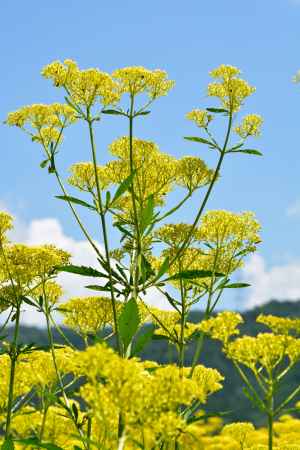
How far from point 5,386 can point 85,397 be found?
15.9 ft

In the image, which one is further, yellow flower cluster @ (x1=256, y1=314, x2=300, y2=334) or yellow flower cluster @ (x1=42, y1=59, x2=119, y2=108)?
yellow flower cluster @ (x1=42, y1=59, x2=119, y2=108)

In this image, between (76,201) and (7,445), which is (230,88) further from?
(7,445)

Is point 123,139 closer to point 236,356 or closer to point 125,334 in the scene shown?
point 125,334

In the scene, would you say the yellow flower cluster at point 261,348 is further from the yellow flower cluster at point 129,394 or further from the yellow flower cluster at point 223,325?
the yellow flower cluster at point 129,394

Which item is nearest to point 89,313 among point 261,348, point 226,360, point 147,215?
point 147,215

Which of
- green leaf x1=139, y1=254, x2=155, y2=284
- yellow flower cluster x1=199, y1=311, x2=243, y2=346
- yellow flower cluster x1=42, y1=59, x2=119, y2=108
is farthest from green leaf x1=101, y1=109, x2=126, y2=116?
yellow flower cluster x1=199, y1=311, x2=243, y2=346

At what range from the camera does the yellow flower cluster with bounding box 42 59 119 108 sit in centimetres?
605

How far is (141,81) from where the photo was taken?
20.8ft

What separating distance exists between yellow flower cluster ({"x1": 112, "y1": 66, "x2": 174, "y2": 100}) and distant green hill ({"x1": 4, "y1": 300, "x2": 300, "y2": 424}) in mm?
43721

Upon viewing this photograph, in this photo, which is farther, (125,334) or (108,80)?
(108,80)

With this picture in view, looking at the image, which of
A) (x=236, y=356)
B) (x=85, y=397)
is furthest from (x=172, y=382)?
(x=236, y=356)

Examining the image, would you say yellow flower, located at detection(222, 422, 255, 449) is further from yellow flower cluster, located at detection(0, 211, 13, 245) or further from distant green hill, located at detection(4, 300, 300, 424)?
distant green hill, located at detection(4, 300, 300, 424)

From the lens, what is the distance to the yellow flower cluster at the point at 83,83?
238 inches

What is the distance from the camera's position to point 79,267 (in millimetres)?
5543
